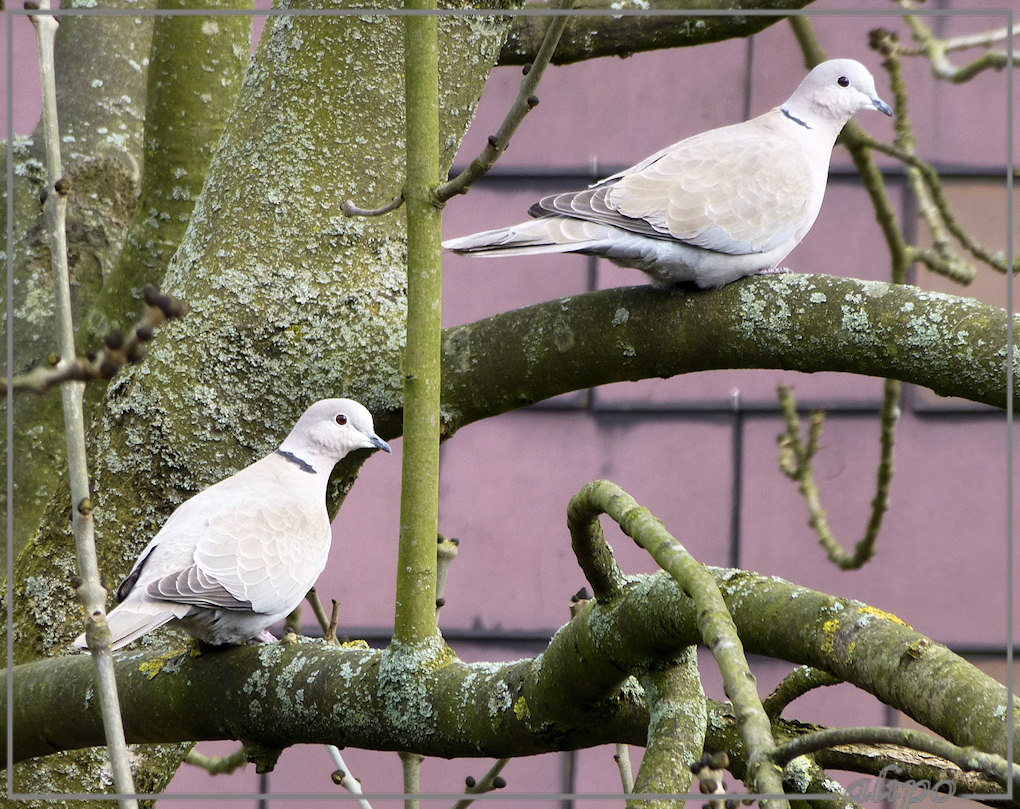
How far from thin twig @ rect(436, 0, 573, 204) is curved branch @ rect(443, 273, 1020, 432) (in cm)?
37

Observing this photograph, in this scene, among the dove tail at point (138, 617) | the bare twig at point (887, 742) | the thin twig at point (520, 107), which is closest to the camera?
the bare twig at point (887, 742)

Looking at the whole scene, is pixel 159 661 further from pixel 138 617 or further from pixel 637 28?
pixel 637 28

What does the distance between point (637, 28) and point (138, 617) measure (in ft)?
4.11

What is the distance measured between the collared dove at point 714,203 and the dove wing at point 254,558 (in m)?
0.45

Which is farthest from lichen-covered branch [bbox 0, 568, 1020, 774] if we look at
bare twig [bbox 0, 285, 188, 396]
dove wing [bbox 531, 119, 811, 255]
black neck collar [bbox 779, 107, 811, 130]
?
black neck collar [bbox 779, 107, 811, 130]

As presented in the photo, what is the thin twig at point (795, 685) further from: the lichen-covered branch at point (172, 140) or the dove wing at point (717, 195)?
the lichen-covered branch at point (172, 140)

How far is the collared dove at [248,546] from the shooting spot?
1.34 m

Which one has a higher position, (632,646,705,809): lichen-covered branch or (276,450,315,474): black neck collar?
(276,450,315,474): black neck collar

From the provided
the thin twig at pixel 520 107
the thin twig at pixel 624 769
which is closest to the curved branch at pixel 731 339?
the thin twig at pixel 520 107

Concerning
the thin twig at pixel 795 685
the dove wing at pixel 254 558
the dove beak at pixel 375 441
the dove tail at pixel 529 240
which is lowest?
the thin twig at pixel 795 685

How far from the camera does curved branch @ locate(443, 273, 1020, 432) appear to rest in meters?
1.24

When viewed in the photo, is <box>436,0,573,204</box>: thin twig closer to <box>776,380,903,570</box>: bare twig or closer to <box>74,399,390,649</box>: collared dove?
<box>74,399,390,649</box>: collared dove

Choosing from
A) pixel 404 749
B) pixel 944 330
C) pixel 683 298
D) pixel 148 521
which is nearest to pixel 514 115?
pixel 683 298

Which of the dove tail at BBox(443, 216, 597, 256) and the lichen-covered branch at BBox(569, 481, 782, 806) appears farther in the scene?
the dove tail at BBox(443, 216, 597, 256)
